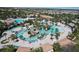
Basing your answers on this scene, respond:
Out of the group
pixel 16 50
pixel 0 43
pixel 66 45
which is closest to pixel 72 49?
pixel 66 45

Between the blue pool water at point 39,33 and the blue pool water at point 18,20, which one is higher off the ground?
the blue pool water at point 18,20

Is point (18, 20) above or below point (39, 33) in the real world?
above

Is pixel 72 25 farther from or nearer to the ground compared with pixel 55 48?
farther from the ground

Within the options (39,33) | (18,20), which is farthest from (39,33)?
(18,20)

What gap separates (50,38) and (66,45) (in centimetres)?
16

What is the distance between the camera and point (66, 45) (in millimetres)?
1524

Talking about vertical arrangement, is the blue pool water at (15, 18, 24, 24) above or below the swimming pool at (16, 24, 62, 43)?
above

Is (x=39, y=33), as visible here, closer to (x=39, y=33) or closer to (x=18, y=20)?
(x=39, y=33)

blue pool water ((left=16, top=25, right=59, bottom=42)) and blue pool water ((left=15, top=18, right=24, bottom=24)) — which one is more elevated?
blue pool water ((left=15, top=18, right=24, bottom=24))
